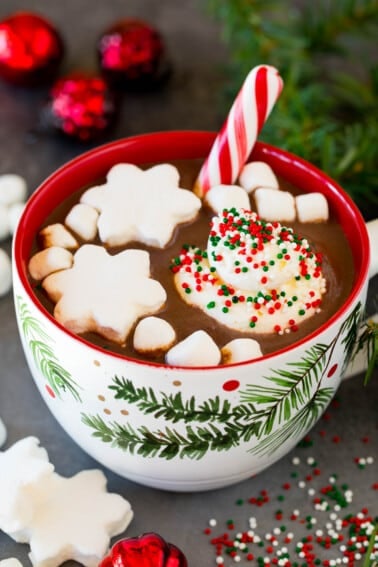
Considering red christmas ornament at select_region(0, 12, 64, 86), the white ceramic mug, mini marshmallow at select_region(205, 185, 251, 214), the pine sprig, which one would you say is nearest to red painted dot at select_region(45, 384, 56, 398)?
the white ceramic mug

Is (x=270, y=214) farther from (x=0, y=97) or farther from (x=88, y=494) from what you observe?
(x=0, y=97)

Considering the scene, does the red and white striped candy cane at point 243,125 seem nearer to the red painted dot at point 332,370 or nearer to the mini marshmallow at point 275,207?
the mini marshmallow at point 275,207

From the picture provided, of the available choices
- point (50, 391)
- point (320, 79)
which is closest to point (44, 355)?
point (50, 391)

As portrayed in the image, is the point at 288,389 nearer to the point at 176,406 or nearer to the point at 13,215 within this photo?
the point at 176,406

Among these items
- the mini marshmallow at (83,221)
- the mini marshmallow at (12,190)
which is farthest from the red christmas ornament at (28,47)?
the mini marshmallow at (83,221)

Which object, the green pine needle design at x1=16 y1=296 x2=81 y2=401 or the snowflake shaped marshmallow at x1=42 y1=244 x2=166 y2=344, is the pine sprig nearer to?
the snowflake shaped marshmallow at x1=42 y1=244 x2=166 y2=344

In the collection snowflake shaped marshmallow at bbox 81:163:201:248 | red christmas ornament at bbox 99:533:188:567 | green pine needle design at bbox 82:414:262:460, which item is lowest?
red christmas ornament at bbox 99:533:188:567
